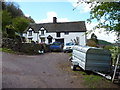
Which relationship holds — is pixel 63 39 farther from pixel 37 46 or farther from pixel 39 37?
pixel 37 46

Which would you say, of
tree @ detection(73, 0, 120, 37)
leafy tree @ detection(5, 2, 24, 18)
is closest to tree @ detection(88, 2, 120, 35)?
tree @ detection(73, 0, 120, 37)

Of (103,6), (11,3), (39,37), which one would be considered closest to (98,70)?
(103,6)

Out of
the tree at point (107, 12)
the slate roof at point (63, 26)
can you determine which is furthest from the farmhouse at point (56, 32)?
the tree at point (107, 12)

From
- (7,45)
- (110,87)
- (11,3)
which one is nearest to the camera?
(110,87)

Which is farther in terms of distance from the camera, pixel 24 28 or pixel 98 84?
pixel 24 28

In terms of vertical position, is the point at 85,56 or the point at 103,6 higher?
the point at 103,6

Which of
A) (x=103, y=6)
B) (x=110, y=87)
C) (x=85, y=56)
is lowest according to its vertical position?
(x=110, y=87)

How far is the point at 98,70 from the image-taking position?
9711 mm

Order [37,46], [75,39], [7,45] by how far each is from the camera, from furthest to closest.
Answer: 1. [75,39]
2. [37,46]
3. [7,45]

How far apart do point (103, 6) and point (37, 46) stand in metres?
16.1

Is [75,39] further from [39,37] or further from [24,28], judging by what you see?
[24,28]

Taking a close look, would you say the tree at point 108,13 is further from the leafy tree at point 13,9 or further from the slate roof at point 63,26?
the leafy tree at point 13,9

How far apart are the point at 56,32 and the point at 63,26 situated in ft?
8.48

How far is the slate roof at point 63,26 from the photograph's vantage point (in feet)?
151
